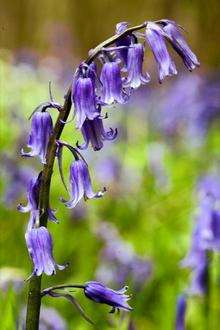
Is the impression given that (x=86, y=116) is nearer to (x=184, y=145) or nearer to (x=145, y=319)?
(x=145, y=319)

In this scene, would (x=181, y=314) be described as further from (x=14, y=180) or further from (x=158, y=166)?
(x=158, y=166)

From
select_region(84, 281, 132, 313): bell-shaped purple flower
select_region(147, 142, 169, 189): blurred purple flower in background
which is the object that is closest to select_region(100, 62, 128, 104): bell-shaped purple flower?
select_region(84, 281, 132, 313): bell-shaped purple flower

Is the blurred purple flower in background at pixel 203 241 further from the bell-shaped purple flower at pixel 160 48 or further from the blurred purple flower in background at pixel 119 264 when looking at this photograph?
the bell-shaped purple flower at pixel 160 48

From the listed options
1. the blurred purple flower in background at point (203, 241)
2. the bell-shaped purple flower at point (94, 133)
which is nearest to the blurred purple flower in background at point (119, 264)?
the blurred purple flower in background at point (203, 241)

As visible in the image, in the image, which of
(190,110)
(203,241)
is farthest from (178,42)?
(190,110)

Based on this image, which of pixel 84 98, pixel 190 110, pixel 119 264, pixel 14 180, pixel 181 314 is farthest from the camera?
pixel 190 110
